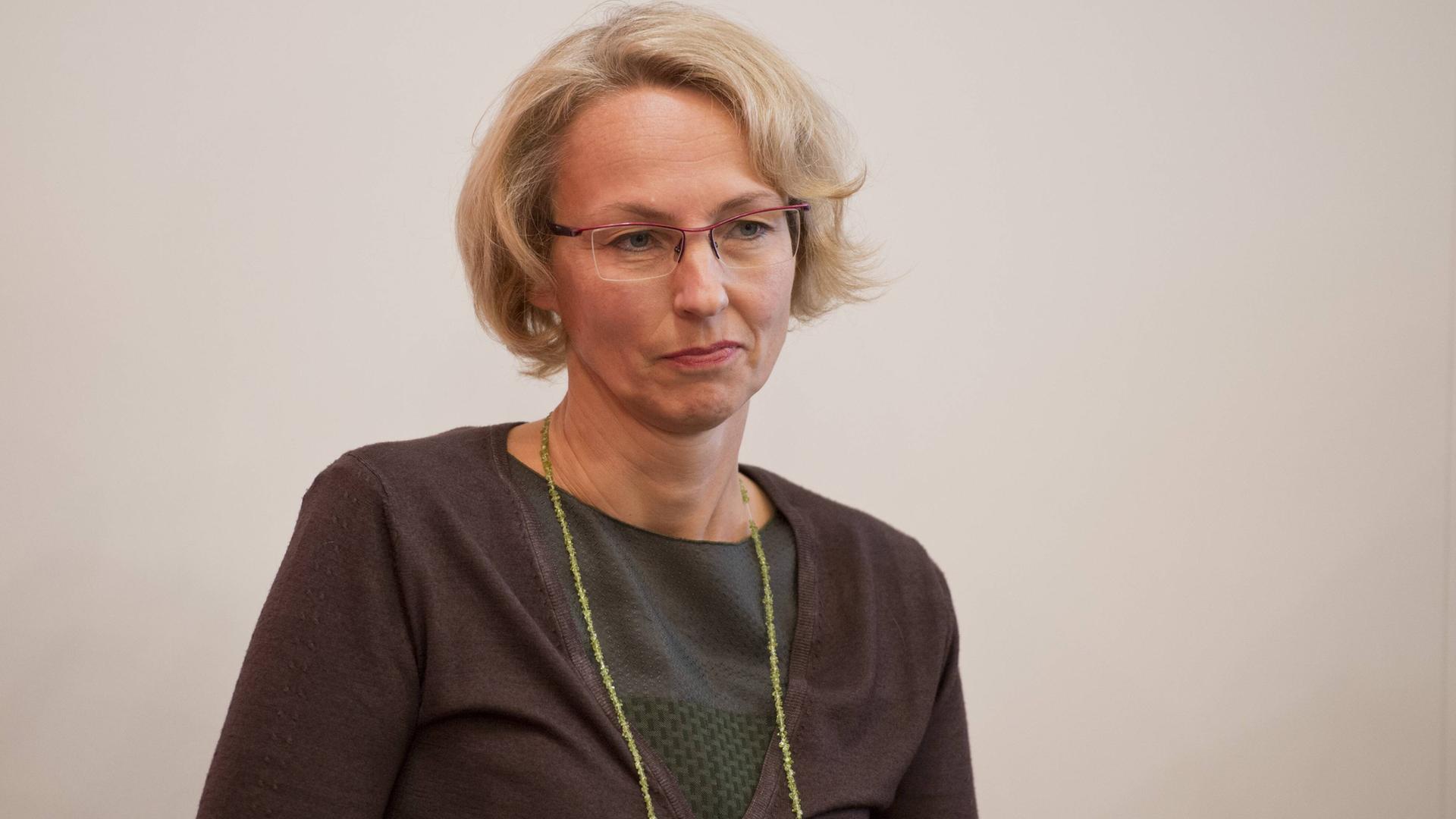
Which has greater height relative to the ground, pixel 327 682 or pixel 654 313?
pixel 654 313

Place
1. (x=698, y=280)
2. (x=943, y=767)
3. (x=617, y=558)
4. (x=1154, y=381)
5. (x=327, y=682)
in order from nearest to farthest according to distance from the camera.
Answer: (x=327, y=682), (x=698, y=280), (x=617, y=558), (x=943, y=767), (x=1154, y=381)

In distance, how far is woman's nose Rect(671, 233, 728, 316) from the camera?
1315 millimetres

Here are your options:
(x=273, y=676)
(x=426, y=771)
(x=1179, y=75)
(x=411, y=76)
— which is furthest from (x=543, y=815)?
(x=1179, y=75)

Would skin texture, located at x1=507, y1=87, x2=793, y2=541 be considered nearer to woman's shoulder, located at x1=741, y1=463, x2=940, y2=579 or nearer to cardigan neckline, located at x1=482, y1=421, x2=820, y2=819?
cardigan neckline, located at x1=482, y1=421, x2=820, y2=819

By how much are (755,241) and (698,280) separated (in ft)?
0.36

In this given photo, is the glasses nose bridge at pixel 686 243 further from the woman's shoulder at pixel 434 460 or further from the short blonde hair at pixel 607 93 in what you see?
the woman's shoulder at pixel 434 460

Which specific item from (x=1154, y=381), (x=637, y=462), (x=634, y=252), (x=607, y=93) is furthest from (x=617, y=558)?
(x=1154, y=381)

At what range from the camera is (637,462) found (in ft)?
4.75

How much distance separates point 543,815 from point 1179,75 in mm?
1688

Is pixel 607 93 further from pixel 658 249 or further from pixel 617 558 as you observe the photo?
pixel 617 558

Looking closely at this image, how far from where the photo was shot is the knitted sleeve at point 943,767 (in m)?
1.59

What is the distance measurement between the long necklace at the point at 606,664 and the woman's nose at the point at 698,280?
254 millimetres

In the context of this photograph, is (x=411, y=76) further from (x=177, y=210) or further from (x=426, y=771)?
(x=426, y=771)

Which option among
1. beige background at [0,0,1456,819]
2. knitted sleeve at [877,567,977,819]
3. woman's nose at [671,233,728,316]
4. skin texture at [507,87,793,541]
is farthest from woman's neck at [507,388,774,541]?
beige background at [0,0,1456,819]
